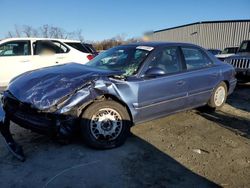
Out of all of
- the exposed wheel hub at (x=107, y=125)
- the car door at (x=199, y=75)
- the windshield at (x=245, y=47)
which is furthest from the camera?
the windshield at (x=245, y=47)

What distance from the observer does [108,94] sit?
161 inches

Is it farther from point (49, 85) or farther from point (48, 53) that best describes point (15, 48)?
point (49, 85)

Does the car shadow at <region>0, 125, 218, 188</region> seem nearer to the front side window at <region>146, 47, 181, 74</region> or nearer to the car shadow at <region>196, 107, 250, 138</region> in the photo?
the front side window at <region>146, 47, 181, 74</region>

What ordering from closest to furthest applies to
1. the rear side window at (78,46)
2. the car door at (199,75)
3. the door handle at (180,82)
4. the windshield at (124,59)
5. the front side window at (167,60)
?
1. the windshield at (124,59)
2. the front side window at (167,60)
3. the door handle at (180,82)
4. the car door at (199,75)
5. the rear side window at (78,46)

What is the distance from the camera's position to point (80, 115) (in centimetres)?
394

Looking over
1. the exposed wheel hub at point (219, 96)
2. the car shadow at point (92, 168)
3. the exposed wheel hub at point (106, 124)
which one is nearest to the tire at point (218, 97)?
the exposed wheel hub at point (219, 96)

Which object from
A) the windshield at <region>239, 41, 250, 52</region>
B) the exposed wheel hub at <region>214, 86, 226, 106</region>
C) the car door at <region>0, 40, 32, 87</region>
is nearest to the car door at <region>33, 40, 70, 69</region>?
the car door at <region>0, 40, 32, 87</region>

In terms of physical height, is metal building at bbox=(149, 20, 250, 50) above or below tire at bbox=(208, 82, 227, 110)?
above

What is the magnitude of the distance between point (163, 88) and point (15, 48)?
19.6 feet

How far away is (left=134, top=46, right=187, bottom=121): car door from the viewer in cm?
448

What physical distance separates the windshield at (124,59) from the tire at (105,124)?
0.66 m

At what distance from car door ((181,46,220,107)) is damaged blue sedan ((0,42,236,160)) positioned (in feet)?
0.06

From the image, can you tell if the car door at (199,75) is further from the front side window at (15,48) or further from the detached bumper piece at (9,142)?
the front side window at (15,48)

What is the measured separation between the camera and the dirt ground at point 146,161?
3281mm
